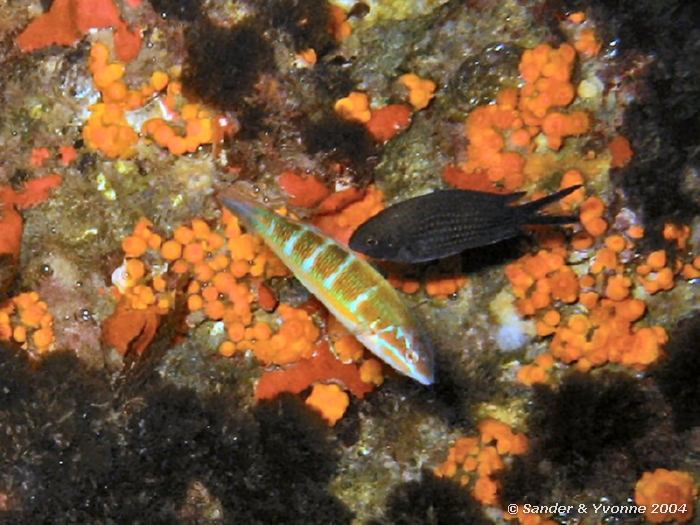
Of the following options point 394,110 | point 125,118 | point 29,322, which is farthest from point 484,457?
point 125,118

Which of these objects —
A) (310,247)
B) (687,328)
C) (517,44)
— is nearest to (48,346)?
(310,247)

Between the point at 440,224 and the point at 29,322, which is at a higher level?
the point at 29,322

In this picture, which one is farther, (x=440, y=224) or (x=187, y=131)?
(x=187, y=131)

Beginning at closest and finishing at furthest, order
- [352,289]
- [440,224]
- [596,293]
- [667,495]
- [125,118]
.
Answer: [352,289]
[440,224]
[667,495]
[596,293]
[125,118]

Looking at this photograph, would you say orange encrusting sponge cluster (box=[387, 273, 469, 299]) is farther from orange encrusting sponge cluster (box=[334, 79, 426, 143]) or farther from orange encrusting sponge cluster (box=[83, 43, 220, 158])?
orange encrusting sponge cluster (box=[83, 43, 220, 158])

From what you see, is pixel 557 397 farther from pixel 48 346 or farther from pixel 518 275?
pixel 48 346

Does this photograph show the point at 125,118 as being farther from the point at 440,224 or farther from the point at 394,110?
the point at 440,224
